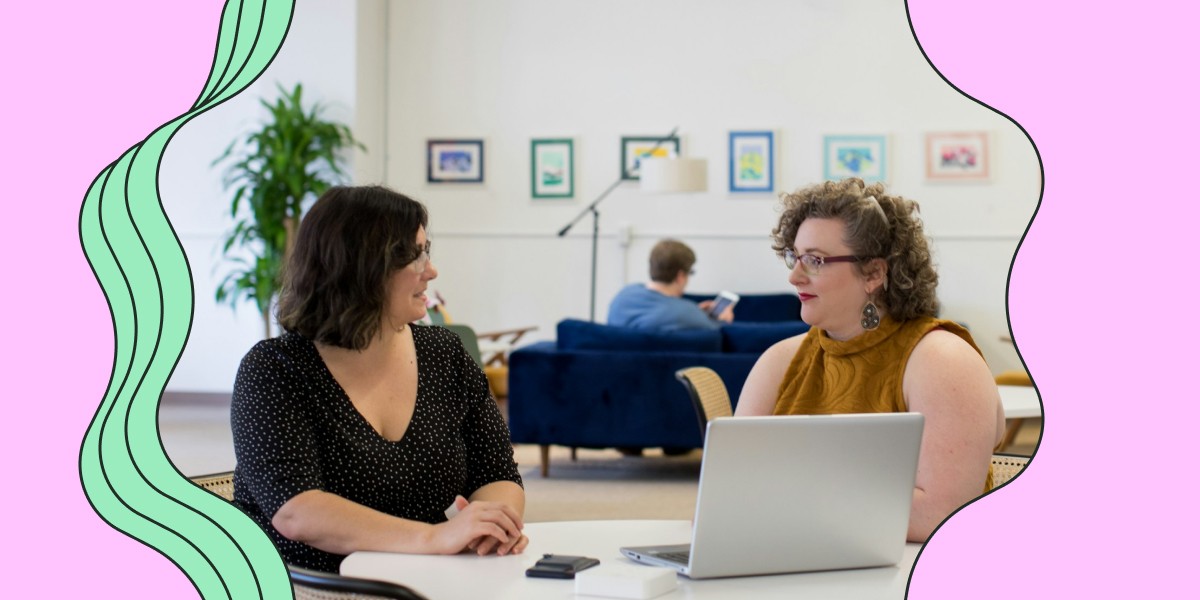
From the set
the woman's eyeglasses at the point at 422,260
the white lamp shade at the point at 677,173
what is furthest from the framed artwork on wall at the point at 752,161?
the woman's eyeglasses at the point at 422,260

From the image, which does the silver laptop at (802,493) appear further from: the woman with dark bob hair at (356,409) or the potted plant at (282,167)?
the potted plant at (282,167)

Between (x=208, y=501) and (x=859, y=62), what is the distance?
192cm

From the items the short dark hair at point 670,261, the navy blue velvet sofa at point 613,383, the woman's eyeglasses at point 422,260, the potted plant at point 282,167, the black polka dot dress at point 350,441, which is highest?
the potted plant at point 282,167

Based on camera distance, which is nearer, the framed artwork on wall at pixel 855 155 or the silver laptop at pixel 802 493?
the silver laptop at pixel 802 493

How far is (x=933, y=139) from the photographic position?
5551 millimetres

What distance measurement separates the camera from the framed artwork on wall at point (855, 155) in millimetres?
6094

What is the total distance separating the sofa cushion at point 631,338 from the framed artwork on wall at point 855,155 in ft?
6.38

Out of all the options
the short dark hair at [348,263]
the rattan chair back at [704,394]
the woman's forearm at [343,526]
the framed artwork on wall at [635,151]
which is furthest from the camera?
the framed artwork on wall at [635,151]

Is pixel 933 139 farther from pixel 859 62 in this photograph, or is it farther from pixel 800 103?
pixel 859 62

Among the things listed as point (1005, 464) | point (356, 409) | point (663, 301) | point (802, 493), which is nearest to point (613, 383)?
point (663, 301)

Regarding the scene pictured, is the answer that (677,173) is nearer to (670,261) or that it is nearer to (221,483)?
(670,261)

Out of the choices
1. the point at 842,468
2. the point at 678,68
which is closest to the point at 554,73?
the point at 678,68

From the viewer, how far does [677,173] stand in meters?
5.94

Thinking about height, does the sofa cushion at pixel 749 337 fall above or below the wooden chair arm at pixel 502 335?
above
